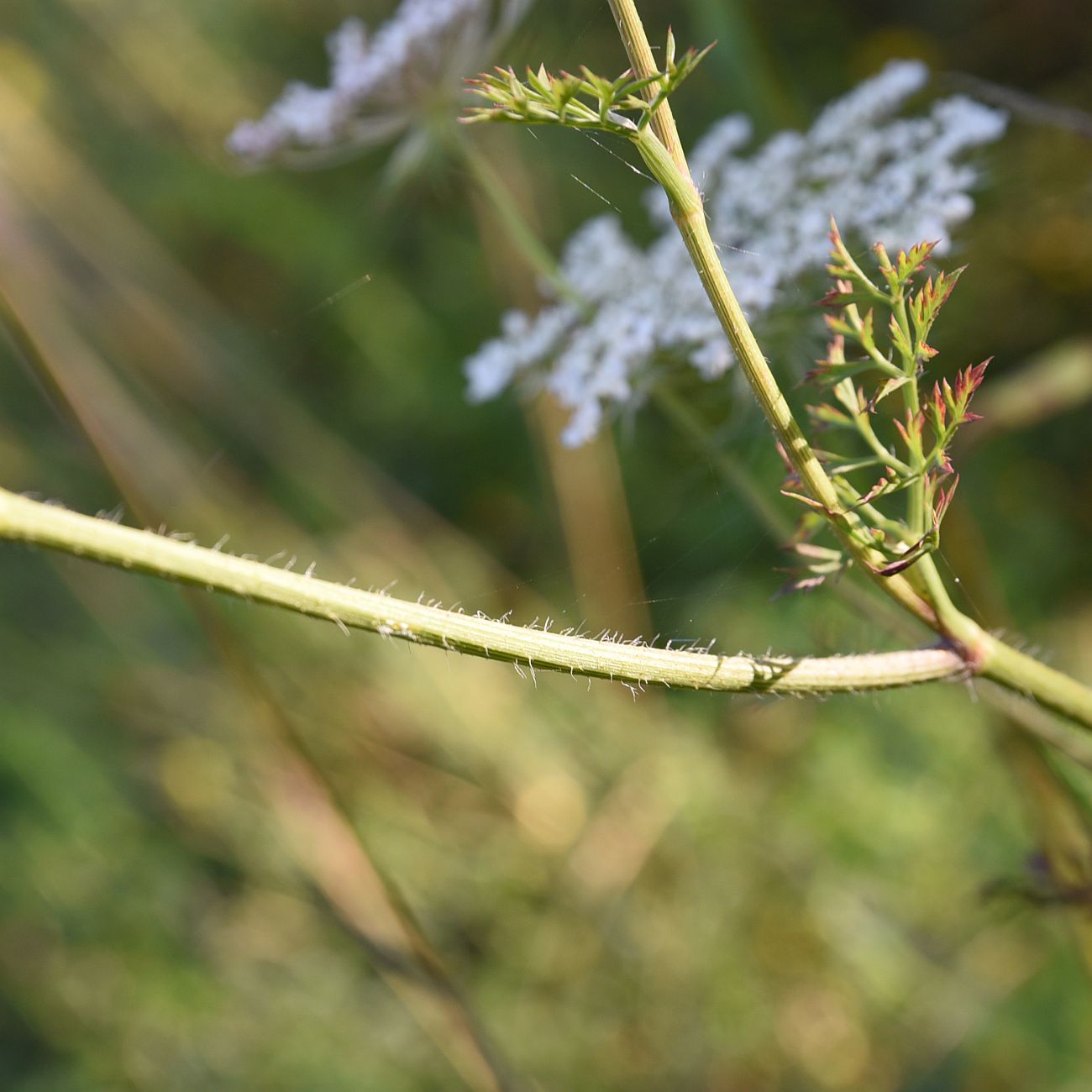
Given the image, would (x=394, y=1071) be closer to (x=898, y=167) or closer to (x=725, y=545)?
(x=725, y=545)

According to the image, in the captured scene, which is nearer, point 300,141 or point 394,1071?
point 300,141

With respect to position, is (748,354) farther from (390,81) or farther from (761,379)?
(390,81)

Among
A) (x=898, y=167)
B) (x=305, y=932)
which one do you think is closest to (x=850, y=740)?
(x=305, y=932)

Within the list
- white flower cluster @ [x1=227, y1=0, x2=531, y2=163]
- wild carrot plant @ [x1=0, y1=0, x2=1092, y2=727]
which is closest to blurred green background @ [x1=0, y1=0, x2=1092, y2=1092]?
white flower cluster @ [x1=227, y1=0, x2=531, y2=163]

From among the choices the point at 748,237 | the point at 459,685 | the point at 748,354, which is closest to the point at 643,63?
the point at 748,354

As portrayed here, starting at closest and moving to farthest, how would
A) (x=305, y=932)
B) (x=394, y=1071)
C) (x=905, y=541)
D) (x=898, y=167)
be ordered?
(x=905, y=541) → (x=898, y=167) → (x=394, y=1071) → (x=305, y=932)
